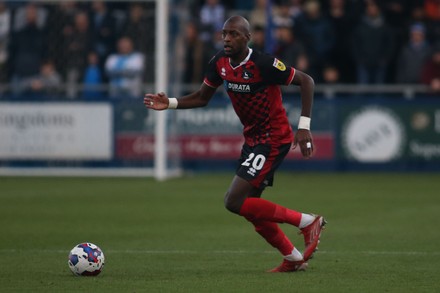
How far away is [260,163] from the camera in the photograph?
9656 mm

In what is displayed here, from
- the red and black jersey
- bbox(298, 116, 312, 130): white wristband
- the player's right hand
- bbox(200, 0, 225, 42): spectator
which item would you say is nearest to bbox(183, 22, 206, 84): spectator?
bbox(200, 0, 225, 42): spectator

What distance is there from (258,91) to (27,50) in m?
13.5

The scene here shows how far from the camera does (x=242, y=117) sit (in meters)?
9.87

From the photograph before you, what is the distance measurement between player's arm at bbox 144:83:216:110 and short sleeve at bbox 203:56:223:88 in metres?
0.05

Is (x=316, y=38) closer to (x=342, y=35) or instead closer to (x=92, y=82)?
(x=342, y=35)

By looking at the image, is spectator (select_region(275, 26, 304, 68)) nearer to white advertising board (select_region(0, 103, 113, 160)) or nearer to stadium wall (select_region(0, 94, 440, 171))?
stadium wall (select_region(0, 94, 440, 171))

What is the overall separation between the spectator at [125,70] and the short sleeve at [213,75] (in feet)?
38.5

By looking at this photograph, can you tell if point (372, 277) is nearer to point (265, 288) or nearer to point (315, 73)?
point (265, 288)

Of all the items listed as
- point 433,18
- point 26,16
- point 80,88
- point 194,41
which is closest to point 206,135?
point 194,41

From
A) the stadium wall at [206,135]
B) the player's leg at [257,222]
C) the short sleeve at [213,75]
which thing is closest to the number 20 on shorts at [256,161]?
the player's leg at [257,222]

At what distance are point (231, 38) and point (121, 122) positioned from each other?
43.9 ft

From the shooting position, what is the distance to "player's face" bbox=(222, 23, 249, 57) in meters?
9.44

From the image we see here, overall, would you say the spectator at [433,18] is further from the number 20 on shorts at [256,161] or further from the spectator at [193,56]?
the number 20 on shorts at [256,161]

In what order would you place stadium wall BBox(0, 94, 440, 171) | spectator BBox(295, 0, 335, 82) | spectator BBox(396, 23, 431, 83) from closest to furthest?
stadium wall BBox(0, 94, 440, 171) < spectator BBox(396, 23, 431, 83) < spectator BBox(295, 0, 335, 82)
